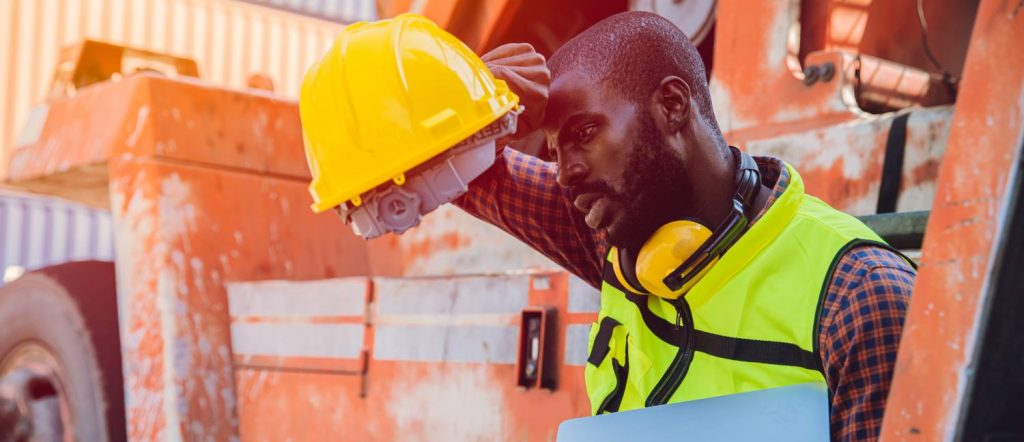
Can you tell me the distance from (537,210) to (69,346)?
210cm

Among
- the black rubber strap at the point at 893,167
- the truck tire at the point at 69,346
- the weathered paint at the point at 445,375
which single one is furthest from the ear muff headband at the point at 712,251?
the truck tire at the point at 69,346

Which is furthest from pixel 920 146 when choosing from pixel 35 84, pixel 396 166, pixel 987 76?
pixel 35 84

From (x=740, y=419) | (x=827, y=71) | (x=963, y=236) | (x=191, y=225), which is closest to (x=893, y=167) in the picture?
(x=827, y=71)

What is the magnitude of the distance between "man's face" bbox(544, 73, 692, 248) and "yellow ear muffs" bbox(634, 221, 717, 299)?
0.16 ft

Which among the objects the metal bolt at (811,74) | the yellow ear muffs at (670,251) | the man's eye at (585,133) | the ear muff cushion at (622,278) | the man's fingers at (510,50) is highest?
the man's fingers at (510,50)

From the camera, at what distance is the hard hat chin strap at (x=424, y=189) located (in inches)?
70.2

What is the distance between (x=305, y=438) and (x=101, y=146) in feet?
3.48

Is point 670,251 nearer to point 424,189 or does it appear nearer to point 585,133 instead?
point 585,133

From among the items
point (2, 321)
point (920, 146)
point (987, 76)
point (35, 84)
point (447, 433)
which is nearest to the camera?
point (987, 76)

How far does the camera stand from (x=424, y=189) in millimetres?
1797

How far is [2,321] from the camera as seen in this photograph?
13.4ft

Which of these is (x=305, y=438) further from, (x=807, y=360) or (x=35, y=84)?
(x=35, y=84)

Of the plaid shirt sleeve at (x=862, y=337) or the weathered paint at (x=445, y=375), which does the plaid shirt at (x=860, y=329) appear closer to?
the plaid shirt sleeve at (x=862, y=337)

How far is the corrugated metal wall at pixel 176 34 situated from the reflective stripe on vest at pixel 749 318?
9564 millimetres
